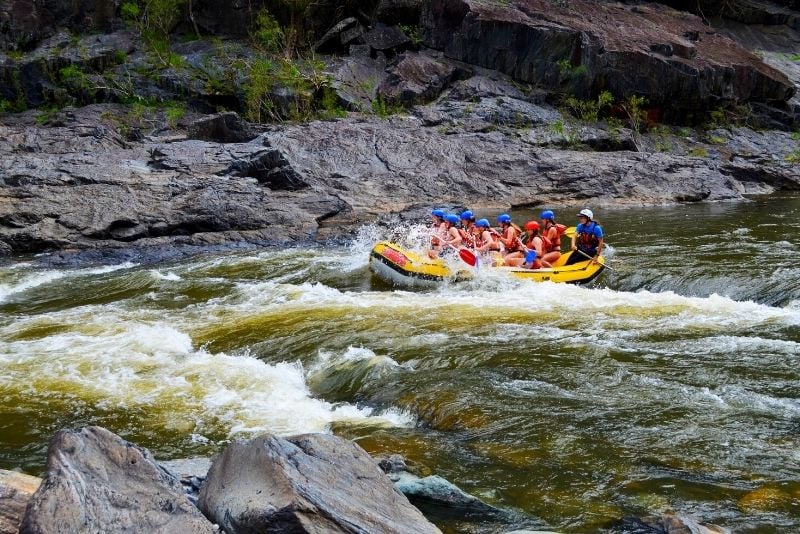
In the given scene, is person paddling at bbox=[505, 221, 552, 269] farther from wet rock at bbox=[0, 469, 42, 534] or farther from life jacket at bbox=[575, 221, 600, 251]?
wet rock at bbox=[0, 469, 42, 534]

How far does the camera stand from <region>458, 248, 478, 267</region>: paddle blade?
12.0 m

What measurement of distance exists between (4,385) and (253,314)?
3.40m

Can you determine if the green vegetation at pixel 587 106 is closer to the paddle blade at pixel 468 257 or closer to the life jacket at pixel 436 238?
the life jacket at pixel 436 238

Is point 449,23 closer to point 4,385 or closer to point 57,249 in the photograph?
point 57,249

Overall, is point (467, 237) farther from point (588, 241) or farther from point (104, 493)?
point (104, 493)

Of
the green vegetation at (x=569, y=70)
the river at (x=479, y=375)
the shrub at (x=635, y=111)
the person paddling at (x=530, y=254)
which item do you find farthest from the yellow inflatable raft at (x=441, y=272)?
the green vegetation at (x=569, y=70)

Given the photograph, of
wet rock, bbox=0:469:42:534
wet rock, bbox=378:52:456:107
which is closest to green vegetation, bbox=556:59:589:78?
wet rock, bbox=378:52:456:107

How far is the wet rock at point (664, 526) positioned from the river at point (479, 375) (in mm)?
135

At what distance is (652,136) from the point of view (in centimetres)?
2866

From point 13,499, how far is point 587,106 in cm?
2699

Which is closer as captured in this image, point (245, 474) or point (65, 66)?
point (245, 474)

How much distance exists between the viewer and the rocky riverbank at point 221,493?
3.30 meters

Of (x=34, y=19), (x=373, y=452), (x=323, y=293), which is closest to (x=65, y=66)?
(x=34, y=19)

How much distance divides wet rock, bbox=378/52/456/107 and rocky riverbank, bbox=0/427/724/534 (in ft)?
79.2
